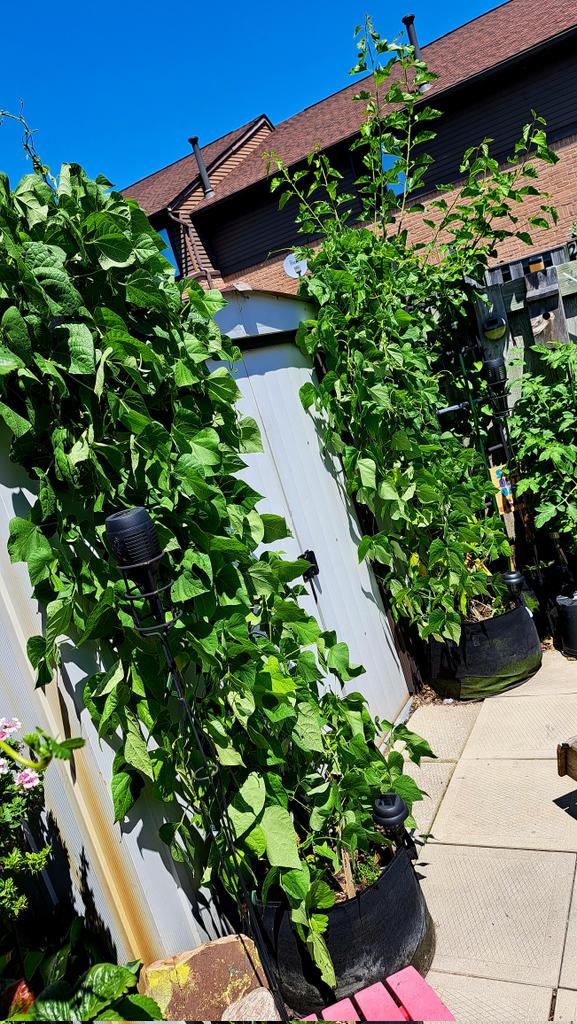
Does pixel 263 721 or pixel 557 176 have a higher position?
pixel 557 176

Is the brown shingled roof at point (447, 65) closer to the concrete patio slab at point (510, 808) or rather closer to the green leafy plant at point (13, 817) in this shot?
the concrete patio slab at point (510, 808)

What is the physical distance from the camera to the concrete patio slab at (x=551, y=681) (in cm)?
386

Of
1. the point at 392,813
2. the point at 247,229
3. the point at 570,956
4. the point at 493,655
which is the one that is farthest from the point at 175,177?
the point at 570,956

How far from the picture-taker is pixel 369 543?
382 cm

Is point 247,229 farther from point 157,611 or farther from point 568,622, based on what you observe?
point 157,611

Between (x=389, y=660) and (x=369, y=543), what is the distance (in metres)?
0.70

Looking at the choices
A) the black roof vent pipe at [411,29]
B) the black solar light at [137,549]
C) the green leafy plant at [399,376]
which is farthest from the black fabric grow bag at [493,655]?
the black roof vent pipe at [411,29]

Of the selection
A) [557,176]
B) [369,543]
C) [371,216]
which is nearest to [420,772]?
[369,543]

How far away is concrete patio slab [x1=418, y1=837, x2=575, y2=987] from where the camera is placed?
230 centimetres

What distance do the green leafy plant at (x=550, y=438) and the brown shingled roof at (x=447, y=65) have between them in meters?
8.23

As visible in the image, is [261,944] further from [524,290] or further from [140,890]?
[524,290]

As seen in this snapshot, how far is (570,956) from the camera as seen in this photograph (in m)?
2.24

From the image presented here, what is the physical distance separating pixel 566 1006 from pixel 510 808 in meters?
0.98

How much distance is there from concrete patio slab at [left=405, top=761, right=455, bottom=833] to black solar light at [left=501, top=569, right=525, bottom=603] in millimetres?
1097
